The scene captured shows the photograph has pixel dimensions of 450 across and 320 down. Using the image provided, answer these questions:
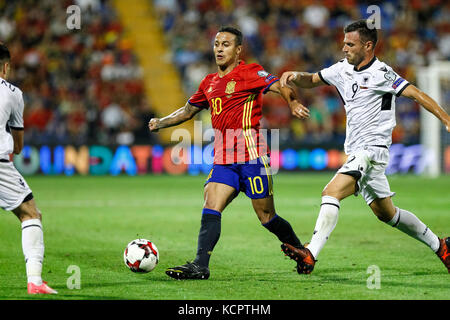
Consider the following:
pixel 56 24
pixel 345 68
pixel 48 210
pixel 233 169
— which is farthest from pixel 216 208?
pixel 56 24

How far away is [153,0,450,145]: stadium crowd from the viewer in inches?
916

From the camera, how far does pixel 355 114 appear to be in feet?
22.1

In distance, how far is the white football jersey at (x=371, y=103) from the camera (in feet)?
21.6

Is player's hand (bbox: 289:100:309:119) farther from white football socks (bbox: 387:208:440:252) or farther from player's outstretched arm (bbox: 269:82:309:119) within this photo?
white football socks (bbox: 387:208:440:252)

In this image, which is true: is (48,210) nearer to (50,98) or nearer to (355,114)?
(355,114)

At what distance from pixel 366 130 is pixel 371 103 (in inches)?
10.0

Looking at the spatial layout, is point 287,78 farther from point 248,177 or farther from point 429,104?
point 429,104

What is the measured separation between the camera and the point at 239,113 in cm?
670

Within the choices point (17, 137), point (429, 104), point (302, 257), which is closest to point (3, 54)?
point (17, 137)

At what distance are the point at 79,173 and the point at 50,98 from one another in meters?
2.82

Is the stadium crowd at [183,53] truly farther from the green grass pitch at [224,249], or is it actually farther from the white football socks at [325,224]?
the white football socks at [325,224]

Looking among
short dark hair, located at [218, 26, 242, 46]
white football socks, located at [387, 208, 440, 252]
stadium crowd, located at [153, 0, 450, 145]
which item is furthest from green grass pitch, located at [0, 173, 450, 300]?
stadium crowd, located at [153, 0, 450, 145]

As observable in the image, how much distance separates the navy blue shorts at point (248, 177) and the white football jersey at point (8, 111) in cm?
185

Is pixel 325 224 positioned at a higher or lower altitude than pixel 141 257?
higher
